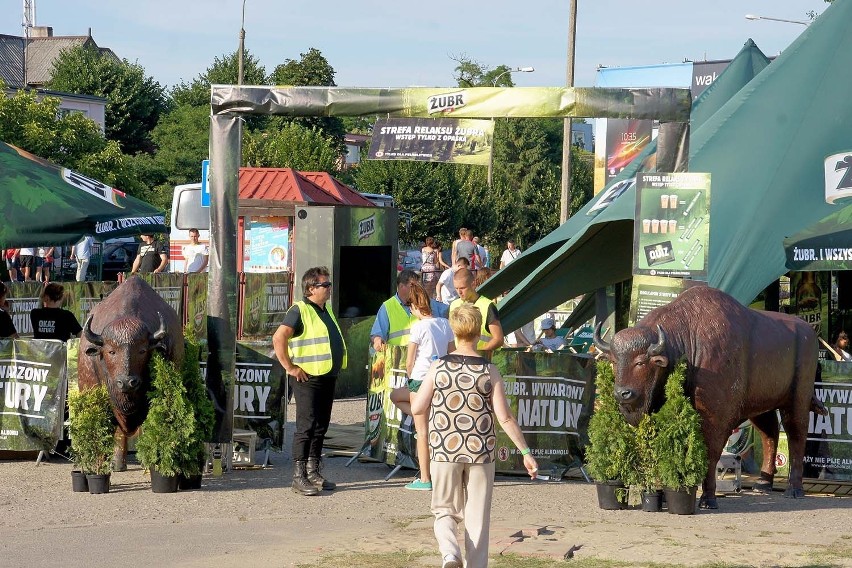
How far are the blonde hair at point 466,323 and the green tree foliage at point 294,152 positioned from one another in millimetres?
43457

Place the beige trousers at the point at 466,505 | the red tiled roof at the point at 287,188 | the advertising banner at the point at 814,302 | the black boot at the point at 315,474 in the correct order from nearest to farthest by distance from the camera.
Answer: the beige trousers at the point at 466,505 < the black boot at the point at 315,474 < the advertising banner at the point at 814,302 < the red tiled roof at the point at 287,188

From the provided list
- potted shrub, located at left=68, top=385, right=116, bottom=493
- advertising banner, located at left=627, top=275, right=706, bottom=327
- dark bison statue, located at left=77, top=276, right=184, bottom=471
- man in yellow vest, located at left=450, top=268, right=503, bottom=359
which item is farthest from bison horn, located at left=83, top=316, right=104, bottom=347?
advertising banner, located at left=627, top=275, right=706, bottom=327

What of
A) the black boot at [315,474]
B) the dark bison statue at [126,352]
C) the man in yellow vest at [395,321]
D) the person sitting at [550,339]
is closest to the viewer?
the black boot at [315,474]

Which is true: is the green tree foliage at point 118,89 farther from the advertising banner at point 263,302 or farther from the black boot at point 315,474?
the black boot at point 315,474

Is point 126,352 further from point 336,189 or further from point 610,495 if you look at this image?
point 336,189

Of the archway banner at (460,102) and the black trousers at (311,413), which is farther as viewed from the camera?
the archway banner at (460,102)

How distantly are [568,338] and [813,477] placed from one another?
305 inches

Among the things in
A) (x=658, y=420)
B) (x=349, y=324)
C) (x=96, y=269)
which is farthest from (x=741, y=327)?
(x=96, y=269)

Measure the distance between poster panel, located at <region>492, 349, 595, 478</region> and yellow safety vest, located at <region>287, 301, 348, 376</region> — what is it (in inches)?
67.8

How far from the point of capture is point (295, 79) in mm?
60594

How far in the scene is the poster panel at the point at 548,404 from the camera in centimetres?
1190

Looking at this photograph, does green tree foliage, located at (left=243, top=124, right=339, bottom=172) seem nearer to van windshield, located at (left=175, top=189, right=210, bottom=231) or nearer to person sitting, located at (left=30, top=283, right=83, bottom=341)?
van windshield, located at (left=175, top=189, right=210, bottom=231)

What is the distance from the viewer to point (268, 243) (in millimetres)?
25984

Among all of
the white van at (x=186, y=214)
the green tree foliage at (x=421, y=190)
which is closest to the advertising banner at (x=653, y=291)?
the white van at (x=186, y=214)
